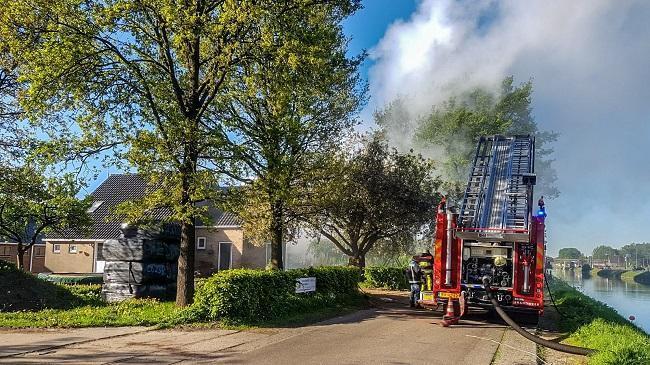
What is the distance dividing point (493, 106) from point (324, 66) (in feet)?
129

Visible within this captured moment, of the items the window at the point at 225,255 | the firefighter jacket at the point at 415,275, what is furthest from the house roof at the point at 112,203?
the firefighter jacket at the point at 415,275

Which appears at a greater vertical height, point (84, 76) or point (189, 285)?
point (84, 76)

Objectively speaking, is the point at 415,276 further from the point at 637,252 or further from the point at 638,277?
the point at 637,252

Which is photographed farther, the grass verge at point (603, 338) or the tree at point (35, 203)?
the tree at point (35, 203)

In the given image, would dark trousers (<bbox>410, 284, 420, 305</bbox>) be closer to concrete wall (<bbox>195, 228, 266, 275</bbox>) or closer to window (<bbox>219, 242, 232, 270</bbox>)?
concrete wall (<bbox>195, 228, 266, 275</bbox>)

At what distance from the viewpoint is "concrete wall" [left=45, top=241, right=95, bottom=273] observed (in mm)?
36906

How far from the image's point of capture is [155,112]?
43.3 ft

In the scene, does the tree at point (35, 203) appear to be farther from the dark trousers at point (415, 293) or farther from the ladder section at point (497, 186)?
the ladder section at point (497, 186)

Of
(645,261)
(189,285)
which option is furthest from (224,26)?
(645,261)

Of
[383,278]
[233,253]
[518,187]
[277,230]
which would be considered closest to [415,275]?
[518,187]

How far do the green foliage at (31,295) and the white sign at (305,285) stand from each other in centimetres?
569

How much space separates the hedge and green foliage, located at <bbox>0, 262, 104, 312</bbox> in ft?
16.8

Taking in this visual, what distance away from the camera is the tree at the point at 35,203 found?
1819 centimetres

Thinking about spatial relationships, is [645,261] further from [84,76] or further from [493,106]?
[84,76]
